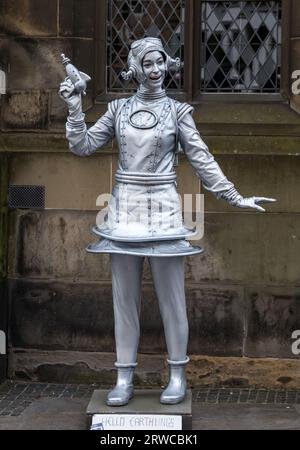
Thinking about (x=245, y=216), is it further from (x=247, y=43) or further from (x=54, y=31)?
(x=54, y=31)

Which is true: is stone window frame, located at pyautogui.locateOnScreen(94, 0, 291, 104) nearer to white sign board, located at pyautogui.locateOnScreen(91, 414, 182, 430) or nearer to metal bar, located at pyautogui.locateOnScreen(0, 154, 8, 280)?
metal bar, located at pyautogui.locateOnScreen(0, 154, 8, 280)

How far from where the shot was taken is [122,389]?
627 cm

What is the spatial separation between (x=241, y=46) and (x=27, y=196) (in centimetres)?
251

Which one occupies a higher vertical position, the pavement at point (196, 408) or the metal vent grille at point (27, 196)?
the metal vent grille at point (27, 196)

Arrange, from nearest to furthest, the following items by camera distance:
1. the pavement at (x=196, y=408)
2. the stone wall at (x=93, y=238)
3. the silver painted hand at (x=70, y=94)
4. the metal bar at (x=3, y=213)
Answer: the silver painted hand at (x=70, y=94), the pavement at (x=196, y=408), the stone wall at (x=93, y=238), the metal bar at (x=3, y=213)

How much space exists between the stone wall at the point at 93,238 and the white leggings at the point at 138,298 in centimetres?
181

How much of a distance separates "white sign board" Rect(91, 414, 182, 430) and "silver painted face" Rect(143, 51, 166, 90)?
2.31m

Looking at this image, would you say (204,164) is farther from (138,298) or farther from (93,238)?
(93,238)

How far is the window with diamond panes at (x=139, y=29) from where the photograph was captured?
8.38 metres

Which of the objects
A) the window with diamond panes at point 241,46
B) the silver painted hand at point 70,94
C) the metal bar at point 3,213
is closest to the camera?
the silver painted hand at point 70,94

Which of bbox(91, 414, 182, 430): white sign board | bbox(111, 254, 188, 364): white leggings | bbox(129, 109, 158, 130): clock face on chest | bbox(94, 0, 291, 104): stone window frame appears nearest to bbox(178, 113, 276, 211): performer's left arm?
bbox(129, 109, 158, 130): clock face on chest

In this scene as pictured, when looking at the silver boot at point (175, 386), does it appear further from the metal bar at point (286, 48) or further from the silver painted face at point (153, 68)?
the metal bar at point (286, 48)

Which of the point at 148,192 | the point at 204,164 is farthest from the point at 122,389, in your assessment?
the point at 204,164

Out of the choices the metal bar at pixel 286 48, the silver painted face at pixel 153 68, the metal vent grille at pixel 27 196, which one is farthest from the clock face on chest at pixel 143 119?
the metal bar at pixel 286 48
